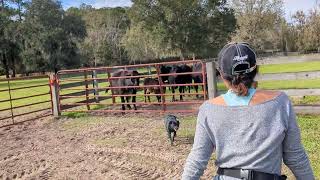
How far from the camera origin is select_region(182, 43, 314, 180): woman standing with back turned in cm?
179

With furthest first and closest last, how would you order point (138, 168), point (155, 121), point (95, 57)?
point (95, 57) → point (155, 121) → point (138, 168)

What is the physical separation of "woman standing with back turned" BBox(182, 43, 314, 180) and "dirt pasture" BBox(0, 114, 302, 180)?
11.4 feet

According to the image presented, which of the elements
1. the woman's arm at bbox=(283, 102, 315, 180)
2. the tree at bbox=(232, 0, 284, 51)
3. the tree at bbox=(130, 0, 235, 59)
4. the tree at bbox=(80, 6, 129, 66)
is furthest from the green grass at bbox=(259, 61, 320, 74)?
the tree at bbox=(80, 6, 129, 66)

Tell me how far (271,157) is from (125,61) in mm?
58161

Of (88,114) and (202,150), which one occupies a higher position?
(202,150)

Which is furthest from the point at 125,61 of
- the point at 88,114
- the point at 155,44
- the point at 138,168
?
the point at 138,168

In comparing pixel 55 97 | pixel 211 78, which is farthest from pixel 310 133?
pixel 55 97

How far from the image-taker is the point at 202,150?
1.90 metres

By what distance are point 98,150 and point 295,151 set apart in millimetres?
5790

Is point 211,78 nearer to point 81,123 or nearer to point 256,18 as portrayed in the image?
point 81,123

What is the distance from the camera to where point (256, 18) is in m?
49.5

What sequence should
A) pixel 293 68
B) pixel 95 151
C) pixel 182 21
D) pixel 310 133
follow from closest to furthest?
pixel 310 133, pixel 95 151, pixel 293 68, pixel 182 21

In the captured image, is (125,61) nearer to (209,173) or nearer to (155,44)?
(155,44)

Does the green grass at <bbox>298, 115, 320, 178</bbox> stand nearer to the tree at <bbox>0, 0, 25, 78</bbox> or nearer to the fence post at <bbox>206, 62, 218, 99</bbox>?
the fence post at <bbox>206, 62, 218, 99</bbox>
